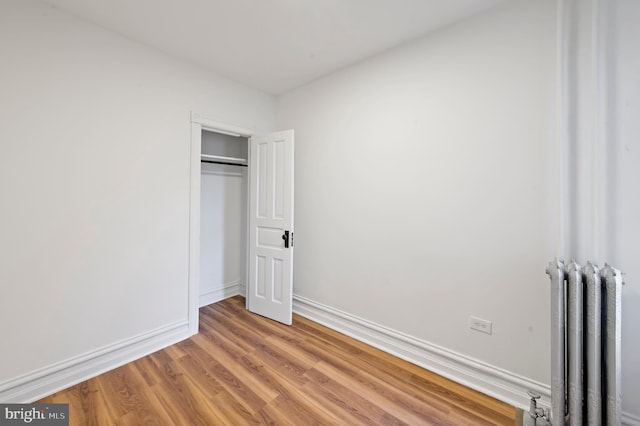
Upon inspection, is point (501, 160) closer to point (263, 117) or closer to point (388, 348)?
point (388, 348)

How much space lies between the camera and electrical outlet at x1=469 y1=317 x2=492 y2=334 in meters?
1.83

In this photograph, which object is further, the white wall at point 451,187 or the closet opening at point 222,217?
the closet opening at point 222,217

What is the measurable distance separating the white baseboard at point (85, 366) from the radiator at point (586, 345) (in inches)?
Answer: 112

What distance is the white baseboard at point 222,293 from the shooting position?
3250mm

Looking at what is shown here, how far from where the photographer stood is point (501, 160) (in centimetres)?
177

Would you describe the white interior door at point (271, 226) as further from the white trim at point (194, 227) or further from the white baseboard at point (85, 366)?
the white baseboard at point (85, 366)

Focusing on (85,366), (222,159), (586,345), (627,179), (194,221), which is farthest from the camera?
(222,159)

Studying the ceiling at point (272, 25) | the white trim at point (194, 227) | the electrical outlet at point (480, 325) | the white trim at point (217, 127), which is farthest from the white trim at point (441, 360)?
the ceiling at point (272, 25)

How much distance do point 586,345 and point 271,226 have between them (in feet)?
8.40

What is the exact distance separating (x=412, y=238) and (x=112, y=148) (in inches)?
101

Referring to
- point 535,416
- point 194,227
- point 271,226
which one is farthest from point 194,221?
point 535,416

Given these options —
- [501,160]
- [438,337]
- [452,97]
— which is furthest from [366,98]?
[438,337]

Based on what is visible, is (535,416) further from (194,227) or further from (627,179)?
(194,227)

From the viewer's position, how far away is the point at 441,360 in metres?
2.02
